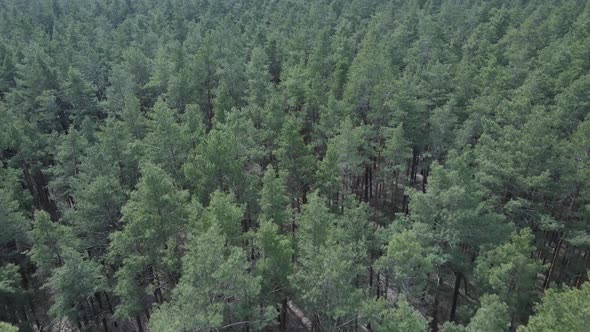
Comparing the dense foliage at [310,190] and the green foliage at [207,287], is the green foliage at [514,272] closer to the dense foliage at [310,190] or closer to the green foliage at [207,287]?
the dense foliage at [310,190]

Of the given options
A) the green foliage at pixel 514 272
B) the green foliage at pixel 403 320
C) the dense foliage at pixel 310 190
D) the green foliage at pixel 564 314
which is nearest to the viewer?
the green foliage at pixel 564 314

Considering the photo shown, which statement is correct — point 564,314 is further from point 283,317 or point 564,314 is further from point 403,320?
point 283,317

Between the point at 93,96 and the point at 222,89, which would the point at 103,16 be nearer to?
the point at 93,96

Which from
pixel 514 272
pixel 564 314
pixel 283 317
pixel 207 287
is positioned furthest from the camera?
pixel 283 317

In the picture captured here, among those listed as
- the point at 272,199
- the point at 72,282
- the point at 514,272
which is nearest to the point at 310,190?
the point at 272,199

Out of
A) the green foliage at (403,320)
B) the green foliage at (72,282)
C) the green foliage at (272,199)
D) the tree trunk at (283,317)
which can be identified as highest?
the green foliage at (272,199)

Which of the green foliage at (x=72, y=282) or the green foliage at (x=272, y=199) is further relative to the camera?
the green foliage at (x=272, y=199)

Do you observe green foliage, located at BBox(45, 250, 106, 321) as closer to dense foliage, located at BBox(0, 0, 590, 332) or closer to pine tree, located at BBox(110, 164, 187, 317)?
dense foliage, located at BBox(0, 0, 590, 332)

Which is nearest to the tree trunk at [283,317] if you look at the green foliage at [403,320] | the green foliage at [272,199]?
the green foliage at [272,199]

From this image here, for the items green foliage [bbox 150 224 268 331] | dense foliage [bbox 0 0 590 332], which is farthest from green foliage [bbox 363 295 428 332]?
green foliage [bbox 150 224 268 331]
